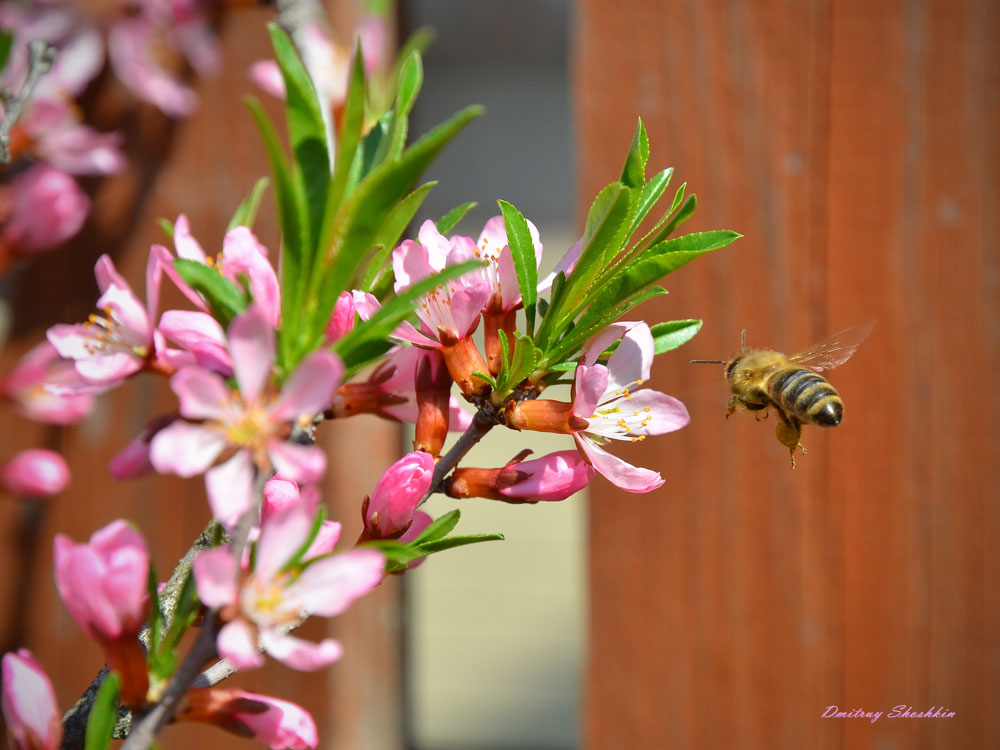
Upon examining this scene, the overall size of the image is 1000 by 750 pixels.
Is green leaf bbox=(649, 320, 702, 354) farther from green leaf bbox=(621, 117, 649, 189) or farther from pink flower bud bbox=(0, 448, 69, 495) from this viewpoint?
pink flower bud bbox=(0, 448, 69, 495)

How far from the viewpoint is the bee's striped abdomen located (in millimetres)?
804

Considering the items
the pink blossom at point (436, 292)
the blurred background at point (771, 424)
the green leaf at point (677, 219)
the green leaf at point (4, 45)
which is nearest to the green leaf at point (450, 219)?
the pink blossom at point (436, 292)

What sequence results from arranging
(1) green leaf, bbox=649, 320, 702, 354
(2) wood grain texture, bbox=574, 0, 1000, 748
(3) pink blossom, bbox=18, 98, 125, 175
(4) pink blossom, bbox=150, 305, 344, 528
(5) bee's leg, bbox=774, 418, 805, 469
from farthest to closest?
1. (2) wood grain texture, bbox=574, 0, 1000, 748
2. (3) pink blossom, bbox=18, 98, 125, 175
3. (5) bee's leg, bbox=774, 418, 805, 469
4. (1) green leaf, bbox=649, 320, 702, 354
5. (4) pink blossom, bbox=150, 305, 344, 528

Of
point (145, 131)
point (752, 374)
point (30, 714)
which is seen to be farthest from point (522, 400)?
point (145, 131)

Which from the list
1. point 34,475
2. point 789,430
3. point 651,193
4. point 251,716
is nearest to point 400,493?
point 251,716

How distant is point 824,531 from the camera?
129cm

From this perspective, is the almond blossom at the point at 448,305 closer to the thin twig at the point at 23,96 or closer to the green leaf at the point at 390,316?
the green leaf at the point at 390,316

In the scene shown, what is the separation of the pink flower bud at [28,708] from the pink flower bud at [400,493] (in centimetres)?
17

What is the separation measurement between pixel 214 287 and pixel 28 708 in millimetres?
221

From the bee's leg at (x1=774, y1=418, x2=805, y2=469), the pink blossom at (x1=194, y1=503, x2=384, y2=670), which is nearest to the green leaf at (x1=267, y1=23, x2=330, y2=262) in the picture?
the pink blossom at (x1=194, y1=503, x2=384, y2=670)

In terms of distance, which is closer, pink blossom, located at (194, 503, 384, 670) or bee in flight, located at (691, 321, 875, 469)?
pink blossom, located at (194, 503, 384, 670)

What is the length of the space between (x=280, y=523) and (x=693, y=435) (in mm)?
1043

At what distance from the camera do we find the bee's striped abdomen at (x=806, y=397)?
0.80m

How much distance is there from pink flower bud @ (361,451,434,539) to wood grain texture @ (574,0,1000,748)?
873 mm
